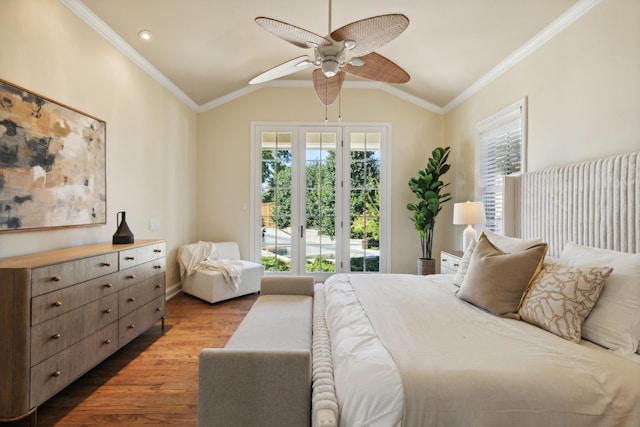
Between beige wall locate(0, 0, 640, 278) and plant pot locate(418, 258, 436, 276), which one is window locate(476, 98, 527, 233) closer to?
beige wall locate(0, 0, 640, 278)

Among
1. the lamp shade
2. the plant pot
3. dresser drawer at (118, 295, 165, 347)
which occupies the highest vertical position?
the lamp shade

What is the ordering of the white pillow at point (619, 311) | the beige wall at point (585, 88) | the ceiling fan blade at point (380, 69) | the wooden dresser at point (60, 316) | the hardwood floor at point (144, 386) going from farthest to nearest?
1. the ceiling fan blade at point (380, 69)
2. the beige wall at point (585, 88)
3. the hardwood floor at point (144, 386)
4. the wooden dresser at point (60, 316)
5. the white pillow at point (619, 311)

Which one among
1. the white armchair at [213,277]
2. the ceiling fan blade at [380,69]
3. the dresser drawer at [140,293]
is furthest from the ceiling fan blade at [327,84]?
the white armchair at [213,277]

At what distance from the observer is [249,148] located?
15.6ft

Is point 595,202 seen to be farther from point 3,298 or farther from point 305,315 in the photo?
point 3,298

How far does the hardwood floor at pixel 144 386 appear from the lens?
1.77m

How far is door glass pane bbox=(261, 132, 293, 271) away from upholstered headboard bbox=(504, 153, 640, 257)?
2906 millimetres

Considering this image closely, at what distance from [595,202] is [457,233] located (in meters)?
2.35

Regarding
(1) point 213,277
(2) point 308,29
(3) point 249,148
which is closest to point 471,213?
(2) point 308,29

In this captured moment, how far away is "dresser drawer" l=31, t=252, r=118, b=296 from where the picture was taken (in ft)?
5.38

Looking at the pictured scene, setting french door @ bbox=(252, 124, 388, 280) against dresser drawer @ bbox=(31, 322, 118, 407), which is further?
french door @ bbox=(252, 124, 388, 280)

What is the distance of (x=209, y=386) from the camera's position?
4.03 feet

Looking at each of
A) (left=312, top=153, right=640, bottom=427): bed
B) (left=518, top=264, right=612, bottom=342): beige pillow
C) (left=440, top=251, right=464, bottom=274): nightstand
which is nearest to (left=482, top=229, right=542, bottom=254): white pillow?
(left=312, top=153, right=640, bottom=427): bed

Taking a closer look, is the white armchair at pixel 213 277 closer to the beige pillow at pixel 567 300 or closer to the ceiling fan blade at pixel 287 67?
the ceiling fan blade at pixel 287 67
